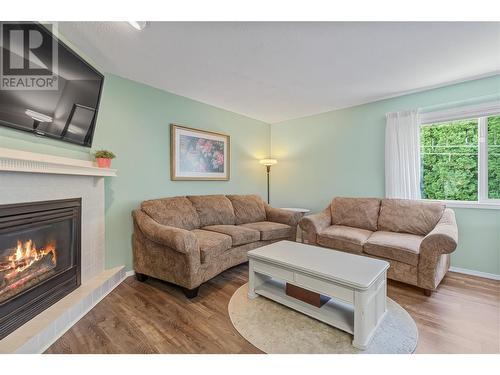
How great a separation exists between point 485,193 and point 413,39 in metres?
2.07

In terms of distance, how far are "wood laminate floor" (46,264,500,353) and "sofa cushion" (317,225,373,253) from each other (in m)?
0.51

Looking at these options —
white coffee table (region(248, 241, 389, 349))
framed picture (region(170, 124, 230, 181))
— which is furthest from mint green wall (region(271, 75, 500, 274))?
white coffee table (region(248, 241, 389, 349))

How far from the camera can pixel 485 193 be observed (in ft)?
8.61

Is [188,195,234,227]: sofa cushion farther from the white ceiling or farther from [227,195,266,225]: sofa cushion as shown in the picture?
the white ceiling

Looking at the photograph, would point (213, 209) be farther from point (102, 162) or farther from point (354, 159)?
point (354, 159)

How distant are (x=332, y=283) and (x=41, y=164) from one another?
7.31 ft

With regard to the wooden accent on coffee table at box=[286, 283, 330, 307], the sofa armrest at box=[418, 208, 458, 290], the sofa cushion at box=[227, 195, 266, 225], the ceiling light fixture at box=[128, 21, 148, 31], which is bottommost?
the wooden accent on coffee table at box=[286, 283, 330, 307]

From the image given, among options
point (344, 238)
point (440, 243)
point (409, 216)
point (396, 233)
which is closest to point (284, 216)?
point (344, 238)

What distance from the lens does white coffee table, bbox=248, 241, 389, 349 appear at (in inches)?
57.3

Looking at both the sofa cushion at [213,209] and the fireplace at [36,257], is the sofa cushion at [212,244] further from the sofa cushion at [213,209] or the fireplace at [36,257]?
the fireplace at [36,257]

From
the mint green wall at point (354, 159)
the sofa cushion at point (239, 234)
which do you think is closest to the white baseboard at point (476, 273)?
the mint green wall at point (354, 159)

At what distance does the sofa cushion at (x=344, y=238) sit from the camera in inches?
100
